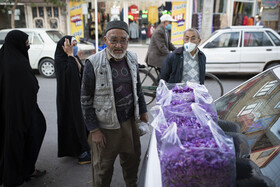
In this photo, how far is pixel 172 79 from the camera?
136 inches

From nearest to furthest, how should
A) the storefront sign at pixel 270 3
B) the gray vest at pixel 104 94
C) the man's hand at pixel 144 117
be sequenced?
the gray vest at pixel 104 94
the man's hand at pixel 144 117
the storefront sign at pixel 270 3

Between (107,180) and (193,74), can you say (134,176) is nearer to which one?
(107,180)

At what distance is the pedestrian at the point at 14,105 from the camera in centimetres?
274

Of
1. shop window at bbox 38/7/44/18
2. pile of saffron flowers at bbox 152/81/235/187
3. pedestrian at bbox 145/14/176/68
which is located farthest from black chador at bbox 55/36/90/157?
shop window at bbox 38/7/44/18

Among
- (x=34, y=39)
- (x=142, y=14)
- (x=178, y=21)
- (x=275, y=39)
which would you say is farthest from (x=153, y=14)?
(x=275, y=39)

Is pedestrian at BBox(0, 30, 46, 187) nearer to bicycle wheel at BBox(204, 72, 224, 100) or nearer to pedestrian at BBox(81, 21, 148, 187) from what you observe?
pedestrian at BBox(81, 21, 148, 187)

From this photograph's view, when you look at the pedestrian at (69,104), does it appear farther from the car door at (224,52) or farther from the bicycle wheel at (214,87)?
the car door at (224,52)

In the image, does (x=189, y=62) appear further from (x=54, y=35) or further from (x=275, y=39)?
(x=54, y=35)

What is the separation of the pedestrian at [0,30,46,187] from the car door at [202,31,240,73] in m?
6.61

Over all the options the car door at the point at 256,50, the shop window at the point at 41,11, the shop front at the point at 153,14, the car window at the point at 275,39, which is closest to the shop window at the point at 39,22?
the shop window at the point at 41,11

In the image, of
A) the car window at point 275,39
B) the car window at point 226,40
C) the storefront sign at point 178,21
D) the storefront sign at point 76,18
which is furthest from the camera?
the storefront sign at point 76,18

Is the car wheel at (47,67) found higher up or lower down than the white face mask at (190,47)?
lower down

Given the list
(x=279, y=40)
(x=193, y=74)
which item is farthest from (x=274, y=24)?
(x=193, y=74)

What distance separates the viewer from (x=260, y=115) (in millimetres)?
2152
